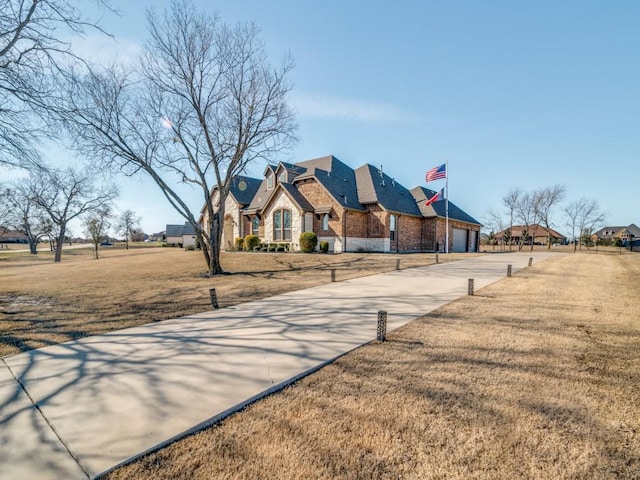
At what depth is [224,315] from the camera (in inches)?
275

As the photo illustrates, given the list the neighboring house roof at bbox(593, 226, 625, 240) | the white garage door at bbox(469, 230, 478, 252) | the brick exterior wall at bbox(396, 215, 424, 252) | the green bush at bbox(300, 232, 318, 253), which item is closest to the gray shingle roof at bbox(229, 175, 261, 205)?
the green bush at bbox(300, 232, 318, 253)

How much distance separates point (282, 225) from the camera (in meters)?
26.2

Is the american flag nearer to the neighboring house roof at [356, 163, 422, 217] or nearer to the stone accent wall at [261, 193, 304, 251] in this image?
the neighboring house roof at [356, 163, 422, 217]

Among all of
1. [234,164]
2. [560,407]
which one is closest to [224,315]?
[560,407]

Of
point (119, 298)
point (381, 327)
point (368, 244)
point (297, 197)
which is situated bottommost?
point (119, 298)

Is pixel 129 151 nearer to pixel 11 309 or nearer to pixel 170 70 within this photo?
pixel 170 70

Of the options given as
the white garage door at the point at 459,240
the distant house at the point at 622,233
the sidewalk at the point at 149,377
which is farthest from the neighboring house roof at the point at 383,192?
the distant house at the point at 622,233

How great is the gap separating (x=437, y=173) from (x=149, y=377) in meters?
24.7

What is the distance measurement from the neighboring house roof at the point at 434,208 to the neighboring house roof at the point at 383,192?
0.59 metres

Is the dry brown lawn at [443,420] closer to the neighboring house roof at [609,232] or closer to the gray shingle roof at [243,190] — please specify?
the gray shingle roof at [243,190]

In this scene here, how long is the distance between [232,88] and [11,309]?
12640mm

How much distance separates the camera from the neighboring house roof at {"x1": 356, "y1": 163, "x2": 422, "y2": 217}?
1013 inches

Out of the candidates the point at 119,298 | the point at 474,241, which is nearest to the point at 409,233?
the point at 474,241

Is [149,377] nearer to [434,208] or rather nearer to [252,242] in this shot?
[252,242]
